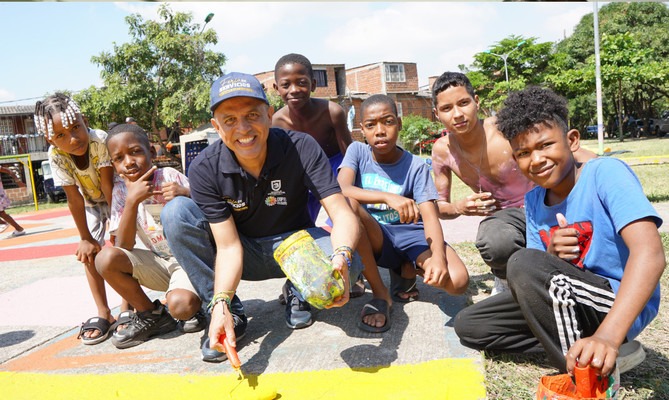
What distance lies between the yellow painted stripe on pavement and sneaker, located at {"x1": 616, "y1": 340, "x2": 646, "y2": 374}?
20.4 inches

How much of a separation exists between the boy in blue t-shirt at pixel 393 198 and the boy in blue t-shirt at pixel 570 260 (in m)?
0.52

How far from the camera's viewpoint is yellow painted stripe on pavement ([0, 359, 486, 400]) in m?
2.05

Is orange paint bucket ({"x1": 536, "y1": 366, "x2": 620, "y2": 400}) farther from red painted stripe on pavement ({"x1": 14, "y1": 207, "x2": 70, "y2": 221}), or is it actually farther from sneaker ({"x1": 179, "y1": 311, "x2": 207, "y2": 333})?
red painted stripe on pavement ({"x1": 14, "y1": 207, "x2": 70, "y2": 221})

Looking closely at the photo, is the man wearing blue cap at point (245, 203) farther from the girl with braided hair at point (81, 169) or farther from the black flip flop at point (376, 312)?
the girl with braided hair at point (81, 169)

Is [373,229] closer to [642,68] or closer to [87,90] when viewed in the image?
[87,90]

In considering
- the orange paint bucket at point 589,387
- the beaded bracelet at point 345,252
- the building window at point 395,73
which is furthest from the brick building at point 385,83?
the orange paint bucket at point 589,387

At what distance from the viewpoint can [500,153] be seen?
10.3 feet

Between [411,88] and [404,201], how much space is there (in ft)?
142

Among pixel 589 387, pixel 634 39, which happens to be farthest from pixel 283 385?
pixel 634 39

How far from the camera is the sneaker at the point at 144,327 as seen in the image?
2.79 metres

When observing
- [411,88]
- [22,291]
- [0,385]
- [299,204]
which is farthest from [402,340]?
[411,88]

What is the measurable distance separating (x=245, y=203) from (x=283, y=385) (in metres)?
1.01

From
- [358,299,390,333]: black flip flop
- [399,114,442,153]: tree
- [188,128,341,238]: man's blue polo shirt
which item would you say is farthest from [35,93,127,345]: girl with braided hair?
[399,114,442,153]: tree

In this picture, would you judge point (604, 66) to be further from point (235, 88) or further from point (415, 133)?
point (235, 88)
